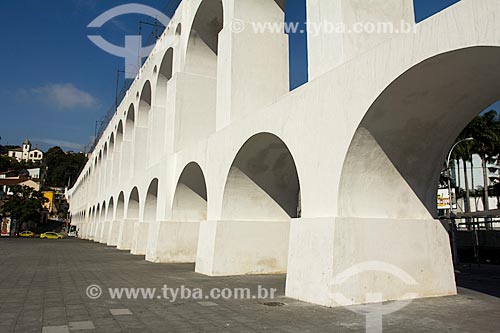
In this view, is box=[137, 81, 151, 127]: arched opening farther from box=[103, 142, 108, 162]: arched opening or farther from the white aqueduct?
box=[103, 142, 108, 162]: arched opening

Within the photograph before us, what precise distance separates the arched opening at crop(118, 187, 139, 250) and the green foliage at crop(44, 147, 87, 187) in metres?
82.6

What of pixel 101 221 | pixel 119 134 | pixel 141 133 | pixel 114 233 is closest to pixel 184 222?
pixel 141 133

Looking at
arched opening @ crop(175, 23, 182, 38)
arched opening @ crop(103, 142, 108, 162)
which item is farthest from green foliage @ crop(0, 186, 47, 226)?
arched opening @ crop(175, 23, 182, 38)

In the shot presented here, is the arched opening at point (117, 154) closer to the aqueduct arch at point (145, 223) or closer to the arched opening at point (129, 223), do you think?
the arched opening at point (129, 223)

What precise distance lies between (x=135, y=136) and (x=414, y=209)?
2134cm

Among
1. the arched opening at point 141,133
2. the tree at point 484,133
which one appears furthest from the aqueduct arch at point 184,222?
the tree at point 484,133

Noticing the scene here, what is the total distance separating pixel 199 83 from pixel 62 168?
9810 cm

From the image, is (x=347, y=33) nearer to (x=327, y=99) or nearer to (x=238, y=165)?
(x=327, y=99)

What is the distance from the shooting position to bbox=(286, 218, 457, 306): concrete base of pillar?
21.6 feet

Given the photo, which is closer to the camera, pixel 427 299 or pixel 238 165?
pixel 427 299

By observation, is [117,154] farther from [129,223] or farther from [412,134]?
[412,134]

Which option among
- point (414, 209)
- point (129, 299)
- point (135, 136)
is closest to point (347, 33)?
point (414, 209)

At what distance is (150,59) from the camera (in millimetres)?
23203

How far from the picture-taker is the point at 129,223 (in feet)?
81.0
